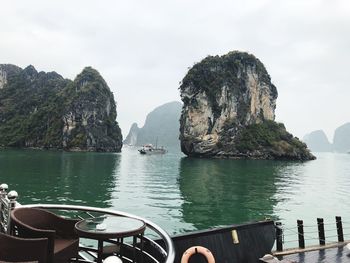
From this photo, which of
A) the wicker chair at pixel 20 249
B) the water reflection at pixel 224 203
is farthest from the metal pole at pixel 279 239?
the water reflection at pixel 224 203

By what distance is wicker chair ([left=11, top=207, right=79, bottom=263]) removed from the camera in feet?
10.3

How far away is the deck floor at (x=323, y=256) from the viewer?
279 inches

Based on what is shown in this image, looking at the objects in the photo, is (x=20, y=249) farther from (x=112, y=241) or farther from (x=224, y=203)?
(x=224, y=203)

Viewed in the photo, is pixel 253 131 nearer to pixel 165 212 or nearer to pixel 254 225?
pixel 165 212

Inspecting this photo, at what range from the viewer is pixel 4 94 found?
179000 millimetres

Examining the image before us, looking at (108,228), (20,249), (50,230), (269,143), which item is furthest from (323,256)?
(269,143)

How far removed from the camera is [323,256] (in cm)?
737

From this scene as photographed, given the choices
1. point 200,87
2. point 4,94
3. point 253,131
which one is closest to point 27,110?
point 4,94

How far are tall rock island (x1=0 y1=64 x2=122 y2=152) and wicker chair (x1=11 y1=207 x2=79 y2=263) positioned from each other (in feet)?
424

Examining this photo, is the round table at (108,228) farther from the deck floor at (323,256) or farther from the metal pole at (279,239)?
the metal pole at (279,239)

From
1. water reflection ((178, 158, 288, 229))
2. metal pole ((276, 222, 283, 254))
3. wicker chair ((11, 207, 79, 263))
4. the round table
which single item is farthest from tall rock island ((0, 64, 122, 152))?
the round table

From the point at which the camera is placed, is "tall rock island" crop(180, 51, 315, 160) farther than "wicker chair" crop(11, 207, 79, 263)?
Yes

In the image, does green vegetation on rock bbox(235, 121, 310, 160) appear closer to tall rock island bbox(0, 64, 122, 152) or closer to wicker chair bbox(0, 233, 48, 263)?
tall rock island bbox(0, 64, 122, 152)

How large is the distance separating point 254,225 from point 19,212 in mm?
4154
